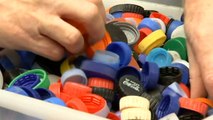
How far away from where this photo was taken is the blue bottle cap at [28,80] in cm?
63

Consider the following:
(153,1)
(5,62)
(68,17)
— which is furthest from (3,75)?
(153,1)

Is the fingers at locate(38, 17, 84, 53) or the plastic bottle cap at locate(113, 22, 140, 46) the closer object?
the fingers at locate(38, 17, 84, 53)

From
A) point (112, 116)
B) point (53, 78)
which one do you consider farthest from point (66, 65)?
point (112, 116)

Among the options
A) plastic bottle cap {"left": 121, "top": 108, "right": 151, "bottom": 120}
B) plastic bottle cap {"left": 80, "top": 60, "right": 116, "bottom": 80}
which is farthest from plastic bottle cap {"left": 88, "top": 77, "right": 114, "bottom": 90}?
plastic bottle cap {"left": 121, "top": 108, "right": 151, "bottom": 120}

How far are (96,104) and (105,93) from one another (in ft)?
0.11

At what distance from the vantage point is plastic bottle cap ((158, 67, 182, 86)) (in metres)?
0.65

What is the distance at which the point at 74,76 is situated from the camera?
24.6 inches

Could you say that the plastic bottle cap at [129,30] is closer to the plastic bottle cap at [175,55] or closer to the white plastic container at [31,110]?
the plastic bottle cap at [175,55]

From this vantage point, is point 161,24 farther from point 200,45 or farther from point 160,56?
point 200,45

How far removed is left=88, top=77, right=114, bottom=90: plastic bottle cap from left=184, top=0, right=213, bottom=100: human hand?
12 cm

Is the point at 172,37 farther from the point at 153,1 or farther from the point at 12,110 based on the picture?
the point at 12,110

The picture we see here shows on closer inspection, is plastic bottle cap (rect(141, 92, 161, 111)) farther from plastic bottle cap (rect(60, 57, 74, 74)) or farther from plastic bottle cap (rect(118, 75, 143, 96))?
plastic bottle cap (rect(60, 57, 74, 74))

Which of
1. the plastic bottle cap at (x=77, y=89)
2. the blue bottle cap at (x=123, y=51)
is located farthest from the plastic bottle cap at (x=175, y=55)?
the plastic bottle cap at (x=77, y=89)

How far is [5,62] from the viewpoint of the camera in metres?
0.69
